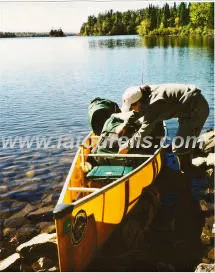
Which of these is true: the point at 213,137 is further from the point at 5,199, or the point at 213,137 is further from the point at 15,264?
the point at 15,264

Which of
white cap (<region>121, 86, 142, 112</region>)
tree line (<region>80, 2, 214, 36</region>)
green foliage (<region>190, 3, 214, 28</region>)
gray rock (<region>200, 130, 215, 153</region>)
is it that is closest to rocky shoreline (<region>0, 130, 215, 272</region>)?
white cap (<region>121, 86, 142, 112</region>)

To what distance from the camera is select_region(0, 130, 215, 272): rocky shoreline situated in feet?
19.7

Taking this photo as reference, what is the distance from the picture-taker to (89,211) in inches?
224

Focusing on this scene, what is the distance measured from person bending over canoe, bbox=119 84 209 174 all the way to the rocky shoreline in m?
1.50

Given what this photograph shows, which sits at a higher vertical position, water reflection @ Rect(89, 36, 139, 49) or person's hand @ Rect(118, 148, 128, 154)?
water reflection @ Rect(89, 36, 139, 49)

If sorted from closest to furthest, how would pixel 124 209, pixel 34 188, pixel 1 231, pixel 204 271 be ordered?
pixel 204 271 → pixel 124 209 → pixel 1 231 → pixel 34 188

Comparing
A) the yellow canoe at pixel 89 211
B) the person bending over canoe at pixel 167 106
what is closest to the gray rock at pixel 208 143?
the person bending over canoe at pixel 167 106

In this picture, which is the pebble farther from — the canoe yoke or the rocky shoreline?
the canoe yoke

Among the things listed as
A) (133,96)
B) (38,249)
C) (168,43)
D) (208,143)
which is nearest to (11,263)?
(38,249)

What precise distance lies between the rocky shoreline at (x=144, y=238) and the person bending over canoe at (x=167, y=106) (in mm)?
1497

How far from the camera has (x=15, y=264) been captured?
6000 millimetres

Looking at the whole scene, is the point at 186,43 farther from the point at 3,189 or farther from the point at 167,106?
the point at 167,106

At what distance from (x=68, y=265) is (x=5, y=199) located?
149 inches

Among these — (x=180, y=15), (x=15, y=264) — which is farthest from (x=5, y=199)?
(x=180, y=15)
